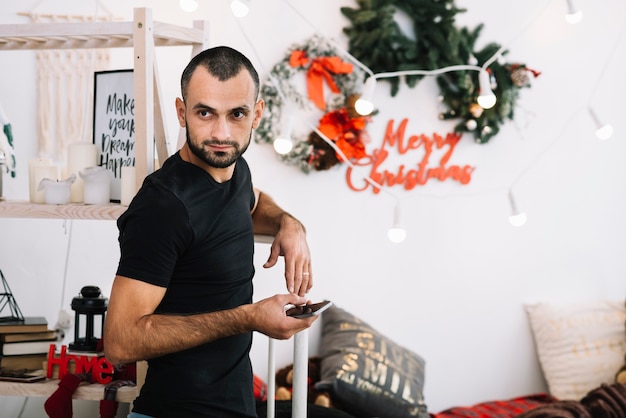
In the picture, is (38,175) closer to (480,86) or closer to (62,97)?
(62,97)

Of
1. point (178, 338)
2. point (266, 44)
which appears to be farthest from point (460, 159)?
point (178, 338)

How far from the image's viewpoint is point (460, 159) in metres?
3.72

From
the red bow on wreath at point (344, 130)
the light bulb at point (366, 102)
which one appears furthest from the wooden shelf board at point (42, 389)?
the red bow on wreath at point (344, 130)

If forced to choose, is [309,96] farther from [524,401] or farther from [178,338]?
[178,338]

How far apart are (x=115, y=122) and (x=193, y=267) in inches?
28.9

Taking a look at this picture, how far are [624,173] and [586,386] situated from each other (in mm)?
1073

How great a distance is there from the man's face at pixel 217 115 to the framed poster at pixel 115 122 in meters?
0.55

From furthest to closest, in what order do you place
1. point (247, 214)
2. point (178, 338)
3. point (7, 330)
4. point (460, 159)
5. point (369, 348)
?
1. point (460, 159)
2. point (369, 348)
3. point (7, 330)
4. point (247, 214)
5. point (178, 338)

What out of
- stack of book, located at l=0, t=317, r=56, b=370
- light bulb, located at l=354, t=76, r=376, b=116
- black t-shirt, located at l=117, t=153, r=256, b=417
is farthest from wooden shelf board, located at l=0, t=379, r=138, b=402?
light bulb, located at l=354, t=76, r=376, b=116

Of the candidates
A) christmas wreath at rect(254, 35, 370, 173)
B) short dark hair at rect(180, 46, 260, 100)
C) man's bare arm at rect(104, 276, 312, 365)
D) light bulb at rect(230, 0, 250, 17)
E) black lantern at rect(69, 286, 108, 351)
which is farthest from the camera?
christmas wreath at rect(254, 35, 370, 173)

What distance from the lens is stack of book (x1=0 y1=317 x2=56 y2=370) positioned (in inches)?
93.5

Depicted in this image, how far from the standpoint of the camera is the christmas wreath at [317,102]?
137 inches

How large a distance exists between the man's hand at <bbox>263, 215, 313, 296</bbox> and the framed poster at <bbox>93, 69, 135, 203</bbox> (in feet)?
1.58

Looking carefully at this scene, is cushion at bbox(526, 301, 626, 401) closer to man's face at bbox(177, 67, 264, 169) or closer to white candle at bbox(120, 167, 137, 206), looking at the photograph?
white candle at bbox(120, 167, 137, 206)
